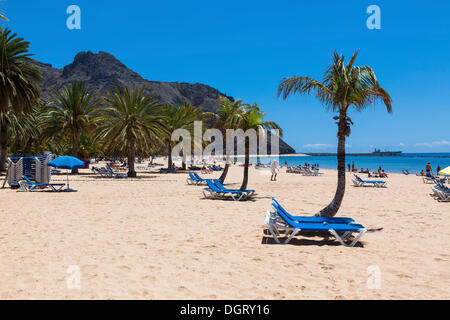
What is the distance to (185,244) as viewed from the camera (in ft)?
21.9

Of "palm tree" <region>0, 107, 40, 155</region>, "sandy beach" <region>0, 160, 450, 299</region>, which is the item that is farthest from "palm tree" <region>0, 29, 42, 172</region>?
"sandy beach" <region>0, 160, 450, 299</region>

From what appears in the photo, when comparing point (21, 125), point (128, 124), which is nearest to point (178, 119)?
point (128, 124)

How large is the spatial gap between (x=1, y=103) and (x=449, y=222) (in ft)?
71.8

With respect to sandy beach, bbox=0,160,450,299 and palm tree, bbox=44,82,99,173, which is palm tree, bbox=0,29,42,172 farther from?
sandy beach, bbox=0,160,450,299

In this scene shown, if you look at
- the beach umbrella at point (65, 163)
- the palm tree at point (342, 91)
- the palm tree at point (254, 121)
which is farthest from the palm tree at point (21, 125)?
the palm tree at point (342, 91)

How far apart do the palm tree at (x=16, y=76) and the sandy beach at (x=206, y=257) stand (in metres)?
12.0

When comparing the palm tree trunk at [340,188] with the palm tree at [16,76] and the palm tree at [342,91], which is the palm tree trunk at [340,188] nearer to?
the palm tree at [342,91]

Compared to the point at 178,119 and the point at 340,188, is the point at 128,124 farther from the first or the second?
the point at 340,188

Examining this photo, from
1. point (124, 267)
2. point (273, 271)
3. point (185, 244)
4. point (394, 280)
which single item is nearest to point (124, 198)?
point (185, 244)

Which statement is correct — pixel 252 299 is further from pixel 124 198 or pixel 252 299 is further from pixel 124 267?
pixel 124 198

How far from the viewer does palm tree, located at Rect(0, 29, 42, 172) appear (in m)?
19.1

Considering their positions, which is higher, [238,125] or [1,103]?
[1,103]

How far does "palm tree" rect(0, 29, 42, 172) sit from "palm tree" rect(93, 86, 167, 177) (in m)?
6.83
